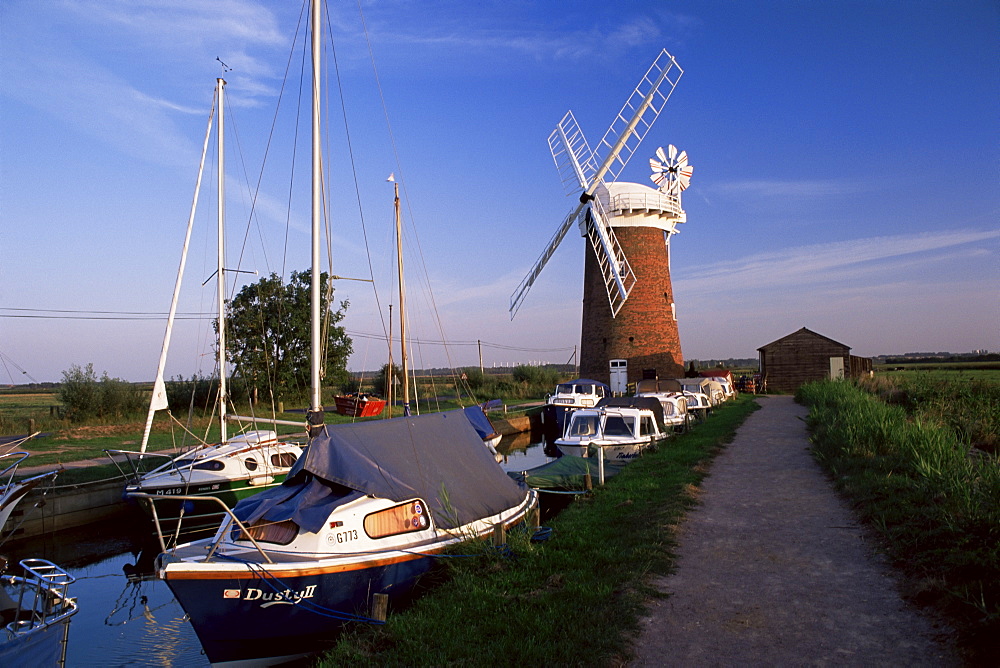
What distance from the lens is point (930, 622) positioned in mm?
5684

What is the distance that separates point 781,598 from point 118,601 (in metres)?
11.3

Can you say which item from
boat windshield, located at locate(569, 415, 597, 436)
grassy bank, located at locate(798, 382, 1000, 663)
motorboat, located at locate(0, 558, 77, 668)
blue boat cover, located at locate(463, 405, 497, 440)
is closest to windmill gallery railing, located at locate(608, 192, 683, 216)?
blue boat cover, located at locate(463, 405, 497, 440)

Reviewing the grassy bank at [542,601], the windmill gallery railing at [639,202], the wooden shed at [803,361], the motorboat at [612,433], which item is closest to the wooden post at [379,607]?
the grassy bank at [542,601]

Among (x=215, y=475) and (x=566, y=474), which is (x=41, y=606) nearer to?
(x=215, y=475)

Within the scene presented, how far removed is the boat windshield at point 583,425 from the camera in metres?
19.5

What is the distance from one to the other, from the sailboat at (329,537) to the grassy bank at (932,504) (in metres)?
5.31

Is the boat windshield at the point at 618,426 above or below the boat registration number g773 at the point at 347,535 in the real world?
above

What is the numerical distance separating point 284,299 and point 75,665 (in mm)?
35585

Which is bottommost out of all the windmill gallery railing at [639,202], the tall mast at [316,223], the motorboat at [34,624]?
the motorboat at [34,624]

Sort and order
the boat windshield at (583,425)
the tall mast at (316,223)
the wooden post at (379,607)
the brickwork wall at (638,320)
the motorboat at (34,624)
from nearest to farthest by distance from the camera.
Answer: the wooden post at (379,607) < the motorboat at (34,624) < the tall mast at (316,223) < the boat windshield at (583,425) < the brickwork wall at (638,320)

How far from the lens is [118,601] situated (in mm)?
11648

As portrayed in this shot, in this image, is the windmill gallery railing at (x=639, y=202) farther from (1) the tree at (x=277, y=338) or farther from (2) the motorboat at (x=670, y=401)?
(1) the tree at (x=277, y=338)

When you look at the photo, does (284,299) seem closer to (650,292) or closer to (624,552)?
(650,292)

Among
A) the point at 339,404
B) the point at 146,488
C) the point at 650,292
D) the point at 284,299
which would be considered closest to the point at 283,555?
the point at 146,488
